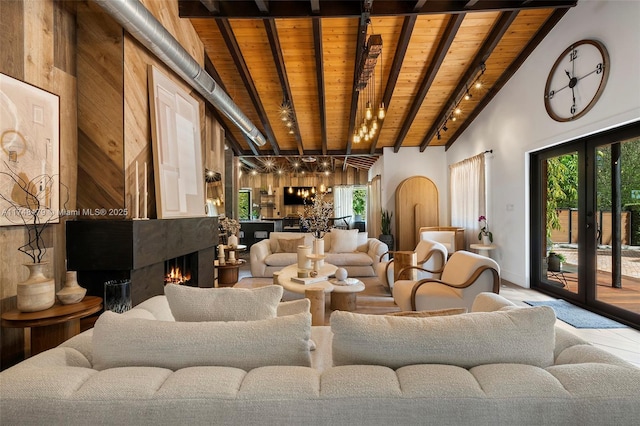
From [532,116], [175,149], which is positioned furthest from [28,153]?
[532,116]

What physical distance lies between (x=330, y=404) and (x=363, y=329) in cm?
29

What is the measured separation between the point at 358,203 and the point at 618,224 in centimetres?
1016

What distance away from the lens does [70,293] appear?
2502mm

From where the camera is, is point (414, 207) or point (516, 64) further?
point (414, 207)

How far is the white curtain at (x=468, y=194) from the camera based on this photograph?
21.4ft

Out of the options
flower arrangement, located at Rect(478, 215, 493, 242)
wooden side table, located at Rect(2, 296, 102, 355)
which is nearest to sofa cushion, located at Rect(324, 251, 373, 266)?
flower arrangement, located at Rect(478, 215, 493, 242)

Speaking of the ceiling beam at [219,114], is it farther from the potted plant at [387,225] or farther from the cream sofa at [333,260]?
the potted plant at [387,225]

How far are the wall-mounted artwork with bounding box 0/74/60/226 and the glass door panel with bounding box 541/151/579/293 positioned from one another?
6.06 metres

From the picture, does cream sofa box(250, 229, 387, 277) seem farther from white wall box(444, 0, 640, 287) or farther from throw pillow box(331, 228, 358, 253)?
white wall box(444, 0, 640, 287)

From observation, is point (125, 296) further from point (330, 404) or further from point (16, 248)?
point (330, 404)

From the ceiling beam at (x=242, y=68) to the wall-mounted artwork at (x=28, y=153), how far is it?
2.52 m

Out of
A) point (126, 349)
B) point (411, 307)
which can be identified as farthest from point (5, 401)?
point (411, 307)

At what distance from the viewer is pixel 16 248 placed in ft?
8.38

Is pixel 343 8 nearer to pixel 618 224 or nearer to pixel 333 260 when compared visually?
pixel 333 260
